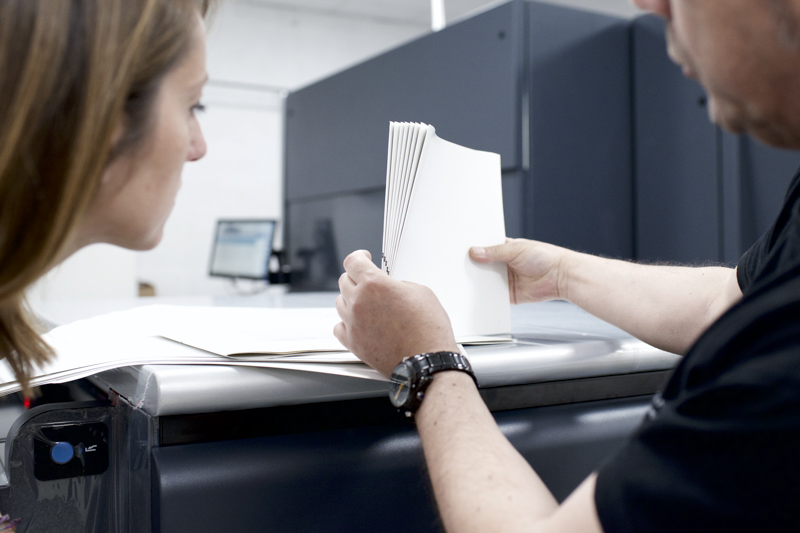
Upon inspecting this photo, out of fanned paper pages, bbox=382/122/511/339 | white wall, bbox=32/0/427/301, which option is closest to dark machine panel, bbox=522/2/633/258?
fanned paper pages, bbox=382/122/511/339

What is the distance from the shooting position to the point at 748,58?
14.2 inches

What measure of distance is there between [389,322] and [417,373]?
62 mm

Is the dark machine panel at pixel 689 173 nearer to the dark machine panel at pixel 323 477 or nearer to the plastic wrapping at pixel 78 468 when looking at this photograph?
the dark machine panel at pixel 323 477

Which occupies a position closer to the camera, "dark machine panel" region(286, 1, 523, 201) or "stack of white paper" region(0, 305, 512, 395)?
"stack of white paper" region(0, 305, 512, 395)

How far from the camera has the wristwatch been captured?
1.57 feet

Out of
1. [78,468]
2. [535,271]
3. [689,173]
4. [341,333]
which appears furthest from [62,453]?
[689,173]

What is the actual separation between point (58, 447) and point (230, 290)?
4.04 m

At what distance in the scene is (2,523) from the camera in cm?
51

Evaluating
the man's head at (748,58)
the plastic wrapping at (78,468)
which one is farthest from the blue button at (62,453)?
the man's head at (748,58)

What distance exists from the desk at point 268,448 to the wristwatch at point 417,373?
0.04 meters

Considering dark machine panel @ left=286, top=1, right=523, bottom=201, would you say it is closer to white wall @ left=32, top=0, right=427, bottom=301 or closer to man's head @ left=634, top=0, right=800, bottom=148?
man's head @ left=634, top=0, right=800, bottom=148

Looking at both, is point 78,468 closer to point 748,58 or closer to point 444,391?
point 444,391

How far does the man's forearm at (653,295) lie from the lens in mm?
676

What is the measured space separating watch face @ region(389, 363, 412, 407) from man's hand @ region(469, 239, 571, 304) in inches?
10.8
